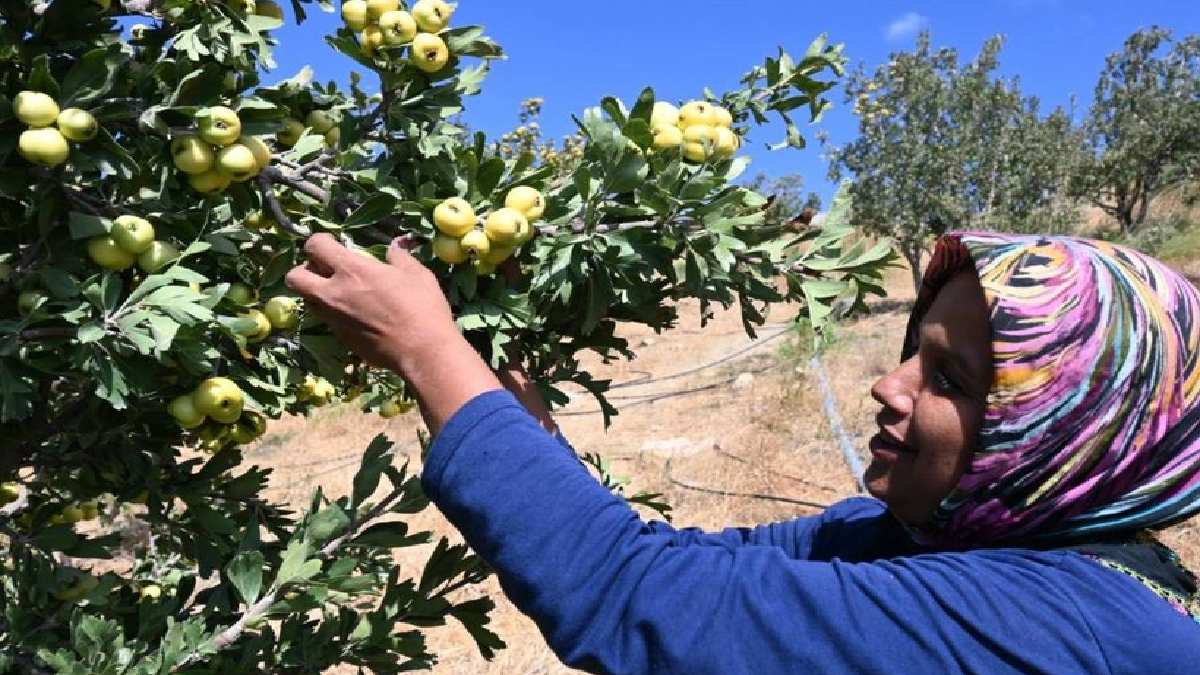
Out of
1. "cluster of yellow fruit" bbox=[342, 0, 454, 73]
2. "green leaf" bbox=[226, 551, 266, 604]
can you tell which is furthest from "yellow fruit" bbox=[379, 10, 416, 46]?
"green leaf" bbox=[226, 551, 266, 604]

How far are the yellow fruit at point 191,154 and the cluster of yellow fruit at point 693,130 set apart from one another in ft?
2.30

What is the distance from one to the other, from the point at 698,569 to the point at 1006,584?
368 millimetres

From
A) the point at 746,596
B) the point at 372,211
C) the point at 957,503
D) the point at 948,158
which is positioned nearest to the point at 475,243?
the point at 372,211

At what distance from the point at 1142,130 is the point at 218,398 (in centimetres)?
2386

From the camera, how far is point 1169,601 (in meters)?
1.14

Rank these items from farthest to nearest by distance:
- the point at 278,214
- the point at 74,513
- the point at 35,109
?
the point at 74,513
the point at 278,214
the point at 35,109

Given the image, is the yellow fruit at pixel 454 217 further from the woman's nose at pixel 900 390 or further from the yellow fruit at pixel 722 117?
the woman's nose at pixel 900 390

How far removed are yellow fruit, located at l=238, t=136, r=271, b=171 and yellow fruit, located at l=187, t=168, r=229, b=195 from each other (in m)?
0.06

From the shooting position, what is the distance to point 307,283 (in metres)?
1.37

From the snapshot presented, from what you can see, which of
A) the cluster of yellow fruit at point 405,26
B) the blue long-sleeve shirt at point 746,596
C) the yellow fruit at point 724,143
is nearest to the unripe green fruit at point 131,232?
the cluster of yellow fruit at point 405,26

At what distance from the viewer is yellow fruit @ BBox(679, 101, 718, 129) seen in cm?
161

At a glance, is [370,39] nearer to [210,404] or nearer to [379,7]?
[379,7]

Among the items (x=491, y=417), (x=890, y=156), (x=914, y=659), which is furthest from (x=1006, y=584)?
(x=890, y=156)

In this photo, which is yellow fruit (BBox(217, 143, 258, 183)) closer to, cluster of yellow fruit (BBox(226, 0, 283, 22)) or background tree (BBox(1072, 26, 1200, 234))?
cluster of yellow fruit (BBox(226, 0, 283, 22))
